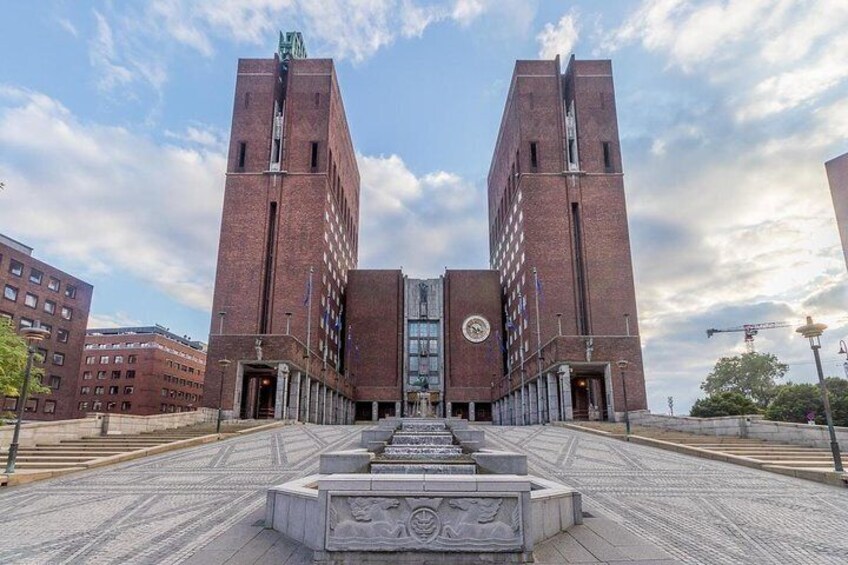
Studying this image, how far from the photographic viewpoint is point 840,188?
3722 centimetres

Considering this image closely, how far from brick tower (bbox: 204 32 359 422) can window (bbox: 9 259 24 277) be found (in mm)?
24826

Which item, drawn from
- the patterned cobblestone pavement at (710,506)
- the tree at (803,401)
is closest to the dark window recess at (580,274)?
the tree at (803,401)

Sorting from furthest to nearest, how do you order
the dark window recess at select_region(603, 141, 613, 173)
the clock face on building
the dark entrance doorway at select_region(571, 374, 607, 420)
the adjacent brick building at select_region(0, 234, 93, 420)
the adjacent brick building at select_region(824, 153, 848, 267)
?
the clock face on building → the adjacent brick building at select_region(0, 234, 93, 420) → the dark window recess at select_region(603, 141, 613, 173) → the dark entrance doorway at select_region(571, 374, 607, 420) → the adjacent brick building at select_region(824, 153, 848, 267)

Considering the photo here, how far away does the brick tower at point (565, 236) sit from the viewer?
147 feet

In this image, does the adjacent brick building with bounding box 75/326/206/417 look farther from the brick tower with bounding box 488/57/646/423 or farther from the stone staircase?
the stone staircase

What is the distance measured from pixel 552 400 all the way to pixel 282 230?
3010 cm

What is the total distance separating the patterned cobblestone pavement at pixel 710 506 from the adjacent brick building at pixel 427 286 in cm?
2173

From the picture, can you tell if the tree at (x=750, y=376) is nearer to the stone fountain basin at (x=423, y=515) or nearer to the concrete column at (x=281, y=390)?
the concrete column at (x=281, y=390)

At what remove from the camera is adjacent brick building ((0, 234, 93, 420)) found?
52.0 m

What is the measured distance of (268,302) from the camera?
154 ft

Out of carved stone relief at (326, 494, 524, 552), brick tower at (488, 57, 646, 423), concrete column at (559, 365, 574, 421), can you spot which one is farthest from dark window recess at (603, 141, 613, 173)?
carved stone relief at (326, 494, 524, 552)

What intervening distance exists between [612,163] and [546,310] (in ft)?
57.0

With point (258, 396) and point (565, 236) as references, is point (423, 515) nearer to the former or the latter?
point (258, 396)

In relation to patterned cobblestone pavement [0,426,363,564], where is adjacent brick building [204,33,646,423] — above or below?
above
